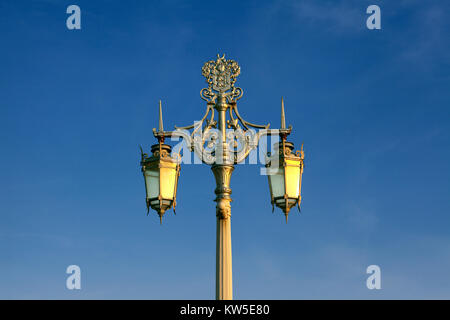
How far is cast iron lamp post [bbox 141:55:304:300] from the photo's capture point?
20859mm

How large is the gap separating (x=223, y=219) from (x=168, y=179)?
1.37 metres

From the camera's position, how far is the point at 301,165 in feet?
69.9

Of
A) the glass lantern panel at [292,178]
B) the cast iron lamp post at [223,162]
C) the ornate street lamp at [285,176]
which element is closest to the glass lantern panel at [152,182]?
→ the cast iron lamp post at [223,162]

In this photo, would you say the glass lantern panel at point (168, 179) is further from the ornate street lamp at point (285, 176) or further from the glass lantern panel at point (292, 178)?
the glass lantern panel at point (292, 178)

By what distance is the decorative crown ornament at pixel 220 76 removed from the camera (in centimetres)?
2194

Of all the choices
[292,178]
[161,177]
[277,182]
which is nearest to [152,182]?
[161,177]

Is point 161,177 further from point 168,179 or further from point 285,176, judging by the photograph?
point 285,176

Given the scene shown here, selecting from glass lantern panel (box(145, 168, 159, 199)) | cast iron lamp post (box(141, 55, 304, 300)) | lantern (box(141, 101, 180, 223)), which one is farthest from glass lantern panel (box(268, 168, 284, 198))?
glass lantern panel (box(145, 168, 159, 199))

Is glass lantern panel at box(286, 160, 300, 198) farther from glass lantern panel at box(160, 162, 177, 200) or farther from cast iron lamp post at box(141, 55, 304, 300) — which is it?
glass lantern panel at box(160, 162, 177, 200)
